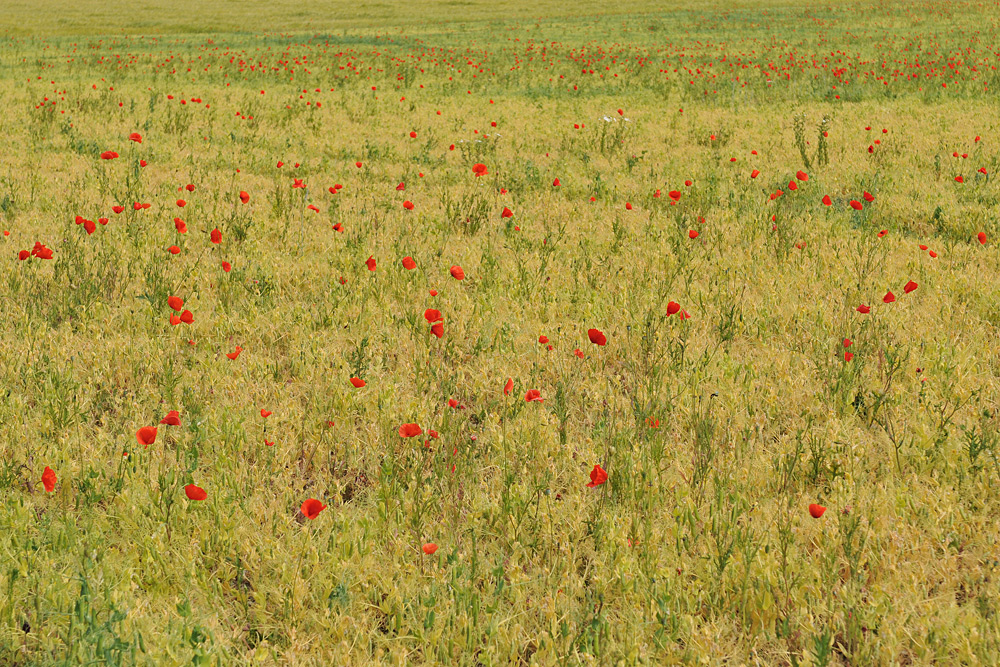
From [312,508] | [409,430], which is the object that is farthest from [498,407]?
[312,508]

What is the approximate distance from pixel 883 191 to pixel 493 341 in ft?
17.4

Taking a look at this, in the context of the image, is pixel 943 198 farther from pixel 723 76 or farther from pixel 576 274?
pixel 723 76

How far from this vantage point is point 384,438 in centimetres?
354

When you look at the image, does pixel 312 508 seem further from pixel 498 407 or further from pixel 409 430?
pixel 498 407

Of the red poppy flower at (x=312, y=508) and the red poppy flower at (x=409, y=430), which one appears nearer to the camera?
the red poppy flower at (x=312, y=508)

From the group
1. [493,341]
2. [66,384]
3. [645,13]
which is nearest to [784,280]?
[493,341]

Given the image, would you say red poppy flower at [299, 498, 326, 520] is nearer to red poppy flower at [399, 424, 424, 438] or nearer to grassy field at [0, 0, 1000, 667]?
grassy field at [0, 0, 1000, 667]

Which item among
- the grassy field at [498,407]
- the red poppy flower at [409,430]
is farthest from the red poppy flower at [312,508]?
the red poppy flower at [409,430]

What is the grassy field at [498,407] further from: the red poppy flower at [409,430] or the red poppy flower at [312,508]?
the red poppy flower at [312,508]

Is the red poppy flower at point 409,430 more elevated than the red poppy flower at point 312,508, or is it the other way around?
the red poppy flower at point 409,430

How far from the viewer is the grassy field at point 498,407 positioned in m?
2.50

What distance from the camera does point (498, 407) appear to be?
3.82 meters

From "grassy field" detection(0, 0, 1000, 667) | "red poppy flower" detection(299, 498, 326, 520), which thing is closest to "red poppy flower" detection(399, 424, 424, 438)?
"grassy field" detection(0, 0, 1000, 667)

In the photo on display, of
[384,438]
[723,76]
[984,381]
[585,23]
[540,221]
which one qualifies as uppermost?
[585,23]
